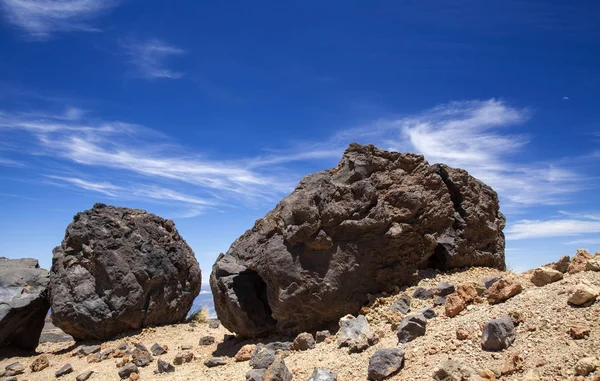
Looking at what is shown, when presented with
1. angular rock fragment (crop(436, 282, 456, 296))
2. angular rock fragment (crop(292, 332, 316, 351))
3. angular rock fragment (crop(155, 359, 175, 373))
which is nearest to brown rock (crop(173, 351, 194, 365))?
angular rock fragment (crop(155, 359, 175, 373))

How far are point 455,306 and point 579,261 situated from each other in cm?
213

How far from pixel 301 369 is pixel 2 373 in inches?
347

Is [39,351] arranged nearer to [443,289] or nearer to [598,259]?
[443,289]

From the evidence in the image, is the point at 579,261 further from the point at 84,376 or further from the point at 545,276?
the point at 84,376

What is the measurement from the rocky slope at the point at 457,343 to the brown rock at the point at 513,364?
10 mm

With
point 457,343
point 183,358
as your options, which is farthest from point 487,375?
point 183,358

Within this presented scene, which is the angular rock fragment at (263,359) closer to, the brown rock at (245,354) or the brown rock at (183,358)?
the brown rock at (245,354)

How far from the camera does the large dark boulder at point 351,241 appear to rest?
855cm

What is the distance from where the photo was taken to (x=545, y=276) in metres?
6.66

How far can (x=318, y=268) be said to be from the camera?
8.52 metres

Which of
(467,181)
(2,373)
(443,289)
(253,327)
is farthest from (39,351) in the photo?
(467,181)

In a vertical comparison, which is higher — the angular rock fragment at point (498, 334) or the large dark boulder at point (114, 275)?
the large dark boulder at point (114, 275)

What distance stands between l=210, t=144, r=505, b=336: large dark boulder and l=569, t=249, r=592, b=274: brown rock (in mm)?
2629

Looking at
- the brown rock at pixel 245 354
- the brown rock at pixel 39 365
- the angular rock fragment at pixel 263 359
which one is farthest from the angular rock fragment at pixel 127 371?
the brown rock at pixel 39 365
